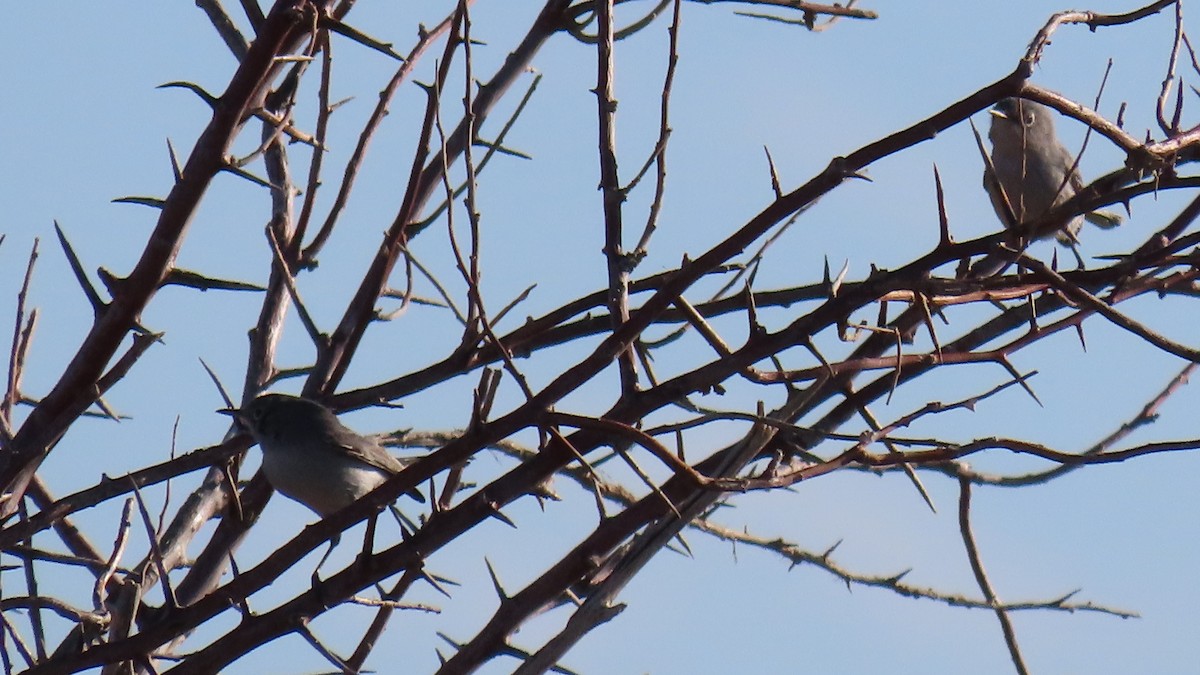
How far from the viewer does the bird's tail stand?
8592 millimetres

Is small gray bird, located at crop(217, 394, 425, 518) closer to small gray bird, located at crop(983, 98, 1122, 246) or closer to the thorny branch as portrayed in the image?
the thorny branch

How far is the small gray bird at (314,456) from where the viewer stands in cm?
559

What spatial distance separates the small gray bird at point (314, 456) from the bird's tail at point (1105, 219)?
14.3 ft

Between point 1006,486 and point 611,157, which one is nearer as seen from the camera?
point 611,157

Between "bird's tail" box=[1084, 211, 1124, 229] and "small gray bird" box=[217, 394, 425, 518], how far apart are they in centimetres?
437

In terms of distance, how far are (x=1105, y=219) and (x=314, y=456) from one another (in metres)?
5.06

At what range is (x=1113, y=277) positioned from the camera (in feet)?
9.05

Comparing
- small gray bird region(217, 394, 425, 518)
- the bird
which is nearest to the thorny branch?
small gray bird region(217, 394, 425, 518)

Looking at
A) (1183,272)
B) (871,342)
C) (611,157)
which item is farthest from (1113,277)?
(611,157)

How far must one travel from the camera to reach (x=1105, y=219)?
8719 mm

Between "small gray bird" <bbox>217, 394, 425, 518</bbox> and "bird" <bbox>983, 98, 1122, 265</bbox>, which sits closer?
"small gray bird" <bbox>217, 394, 425, 518</bbox>

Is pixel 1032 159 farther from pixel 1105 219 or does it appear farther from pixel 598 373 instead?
pixel 598 373

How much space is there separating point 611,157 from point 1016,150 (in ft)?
19.3

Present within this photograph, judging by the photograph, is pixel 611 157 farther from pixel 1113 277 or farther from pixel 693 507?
pixel 1113 277
